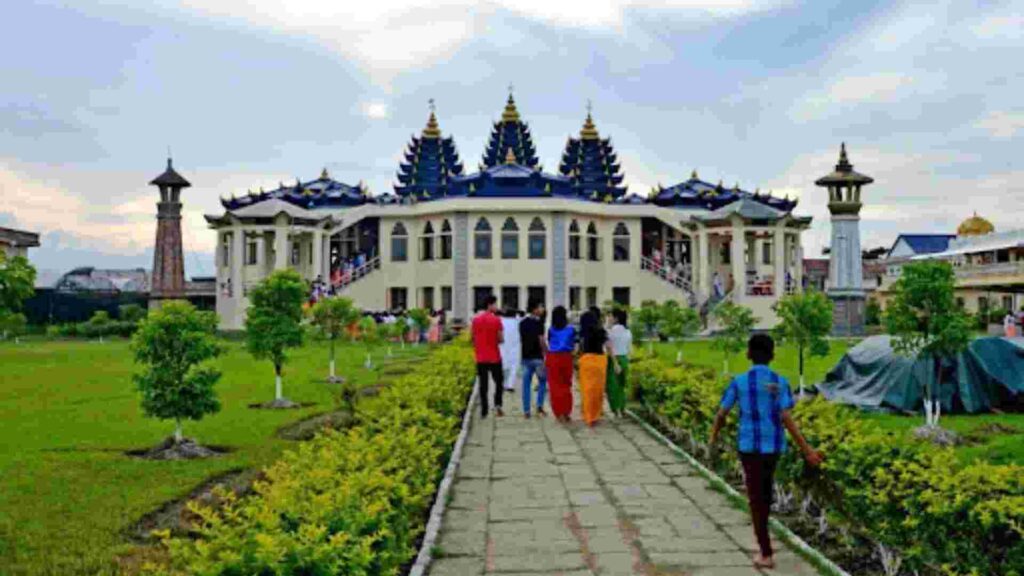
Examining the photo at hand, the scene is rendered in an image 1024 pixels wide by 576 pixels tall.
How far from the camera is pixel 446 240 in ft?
139

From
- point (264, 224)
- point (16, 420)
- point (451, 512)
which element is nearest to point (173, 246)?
point (264, 224)

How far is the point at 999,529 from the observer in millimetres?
5125

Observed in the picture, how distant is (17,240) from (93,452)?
4462cm

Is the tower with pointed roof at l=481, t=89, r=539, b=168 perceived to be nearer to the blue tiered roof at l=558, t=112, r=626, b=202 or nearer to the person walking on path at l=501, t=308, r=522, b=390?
the blue tiered roof at l=558, t=112, r=626, b=202

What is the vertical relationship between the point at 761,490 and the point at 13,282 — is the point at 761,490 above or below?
below

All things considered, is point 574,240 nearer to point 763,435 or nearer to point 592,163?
point 592,163

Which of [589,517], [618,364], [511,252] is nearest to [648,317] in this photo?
[511,252]

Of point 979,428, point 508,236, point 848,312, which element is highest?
point 508,236

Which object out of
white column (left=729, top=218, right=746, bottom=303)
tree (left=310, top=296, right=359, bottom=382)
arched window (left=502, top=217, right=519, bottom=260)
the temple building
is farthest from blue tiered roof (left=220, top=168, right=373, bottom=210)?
tree (left=310, top=296, right=359, bottom=382)

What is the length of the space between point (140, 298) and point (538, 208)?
937 inches

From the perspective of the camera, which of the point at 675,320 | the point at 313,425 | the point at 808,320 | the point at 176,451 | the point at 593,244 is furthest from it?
the point at 593,244

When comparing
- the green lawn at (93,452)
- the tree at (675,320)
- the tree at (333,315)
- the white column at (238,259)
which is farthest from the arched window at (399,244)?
the tree at (333,315)

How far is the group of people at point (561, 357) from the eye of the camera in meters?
13.5

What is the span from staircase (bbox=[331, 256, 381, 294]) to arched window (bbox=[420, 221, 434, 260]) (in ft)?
7.00
